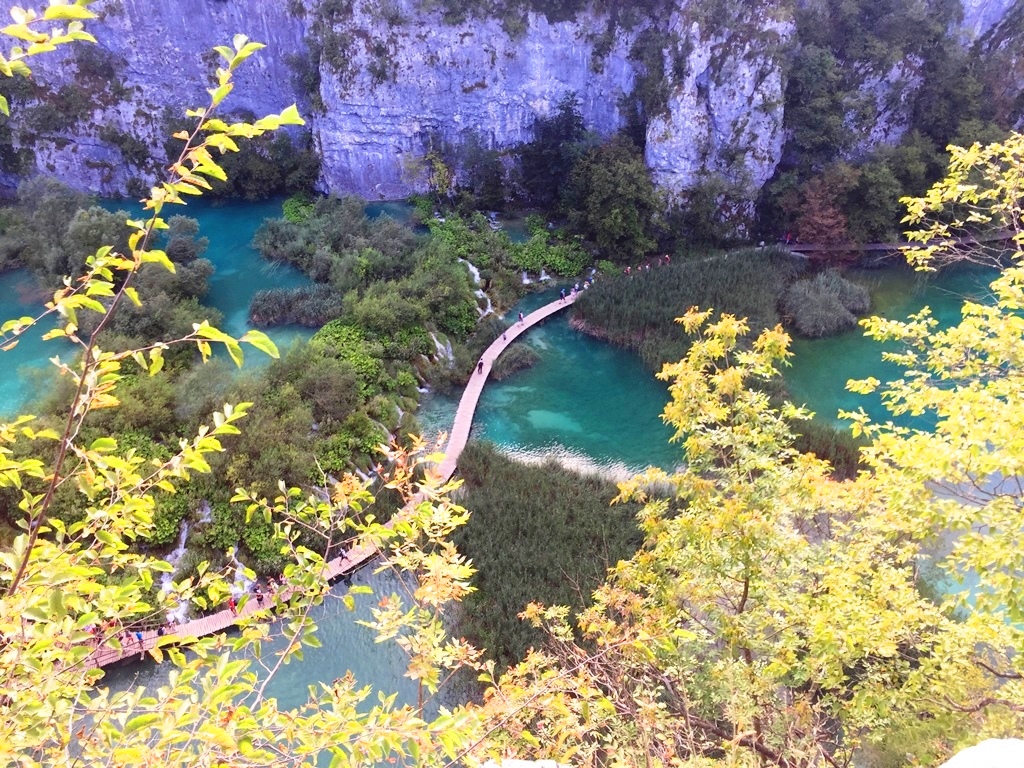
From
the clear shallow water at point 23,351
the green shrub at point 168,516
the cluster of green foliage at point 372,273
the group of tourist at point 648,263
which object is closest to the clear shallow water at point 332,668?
the green shrub at point 168,516

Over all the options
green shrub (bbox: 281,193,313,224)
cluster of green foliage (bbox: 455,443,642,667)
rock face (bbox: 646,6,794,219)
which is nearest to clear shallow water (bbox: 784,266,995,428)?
rock face (bbox: 646,6,794,219)

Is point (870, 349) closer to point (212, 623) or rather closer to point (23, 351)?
point (212, 623)

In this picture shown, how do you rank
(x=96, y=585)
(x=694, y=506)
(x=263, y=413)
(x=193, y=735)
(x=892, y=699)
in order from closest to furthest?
(x=193, y=735) < (x=96, y=585) < (x=892, y=699) < (x=694, y=506) < (x=263, y=413)

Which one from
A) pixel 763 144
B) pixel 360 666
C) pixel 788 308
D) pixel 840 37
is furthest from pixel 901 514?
pixel 840 37

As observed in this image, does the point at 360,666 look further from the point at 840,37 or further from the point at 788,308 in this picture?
the point at 840,37

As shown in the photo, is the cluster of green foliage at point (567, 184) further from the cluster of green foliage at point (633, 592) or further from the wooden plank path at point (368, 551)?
the cluster of green foliage at point (633, 592)
